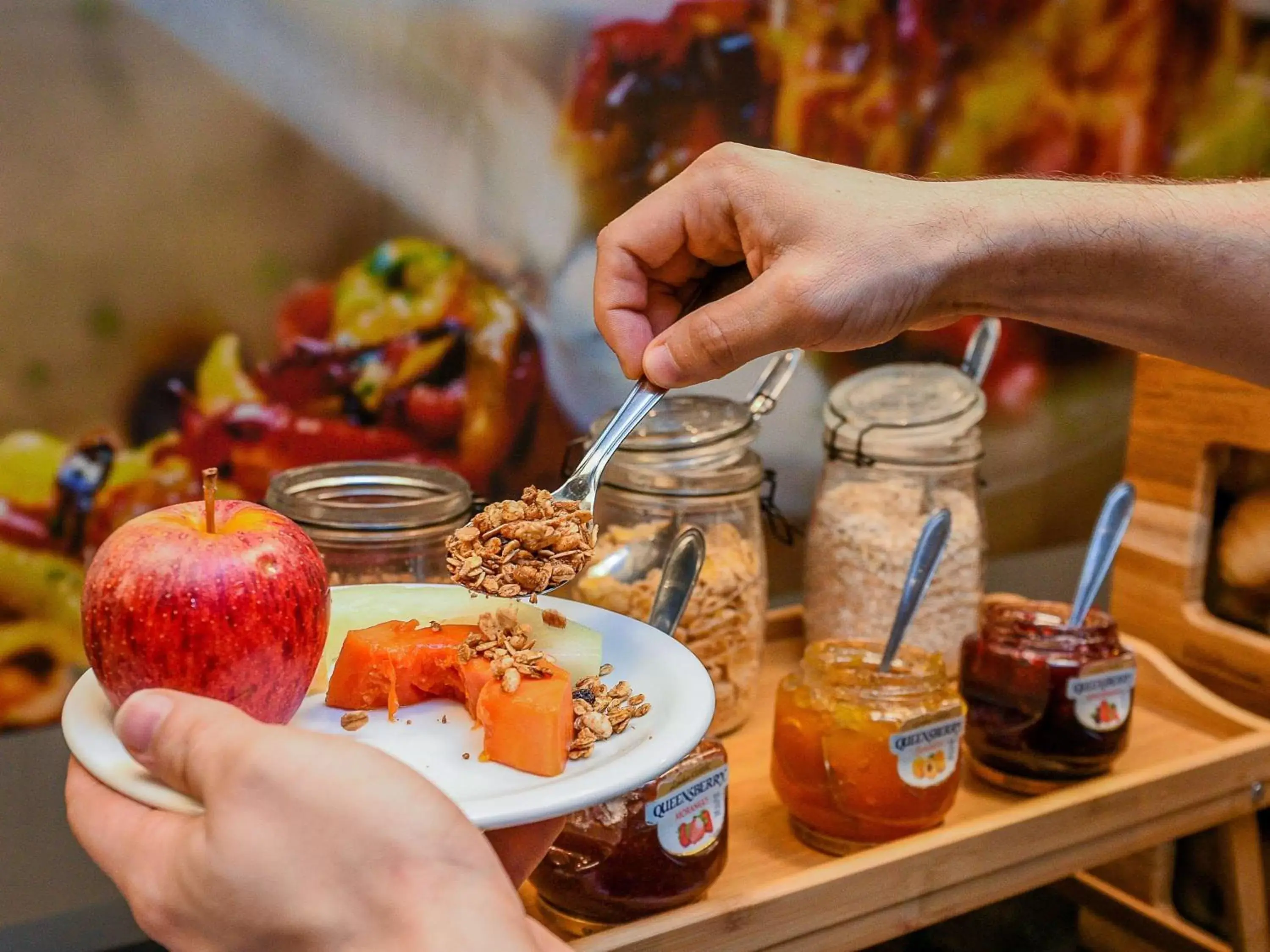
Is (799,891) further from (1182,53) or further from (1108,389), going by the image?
(1182,53)

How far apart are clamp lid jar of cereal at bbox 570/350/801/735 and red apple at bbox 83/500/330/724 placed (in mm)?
434

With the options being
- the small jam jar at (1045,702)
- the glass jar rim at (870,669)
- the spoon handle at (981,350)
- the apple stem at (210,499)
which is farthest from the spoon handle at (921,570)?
the apple stem at (210,499)

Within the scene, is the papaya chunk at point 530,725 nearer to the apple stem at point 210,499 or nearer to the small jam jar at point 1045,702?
the apple stem at point 210,499

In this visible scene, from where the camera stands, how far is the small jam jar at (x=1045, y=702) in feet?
3.65

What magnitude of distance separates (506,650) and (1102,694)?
26.2 inches

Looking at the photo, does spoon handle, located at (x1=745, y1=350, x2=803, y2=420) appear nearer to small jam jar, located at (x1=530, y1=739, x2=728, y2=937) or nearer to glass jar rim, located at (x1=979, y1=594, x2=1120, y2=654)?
glass jar rim, located at (x1=979, y1=594, x2=1120, y2=654)

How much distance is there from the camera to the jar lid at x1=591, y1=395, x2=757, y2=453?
1135 mm

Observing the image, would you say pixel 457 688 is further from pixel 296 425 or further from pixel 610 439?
pixel 296 425

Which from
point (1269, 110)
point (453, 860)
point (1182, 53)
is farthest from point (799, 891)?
point (1269, 110)

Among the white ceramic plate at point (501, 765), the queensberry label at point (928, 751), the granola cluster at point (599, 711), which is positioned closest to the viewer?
the white ceramic plate at point (501, 765)

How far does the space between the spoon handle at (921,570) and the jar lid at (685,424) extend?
0.71 ft

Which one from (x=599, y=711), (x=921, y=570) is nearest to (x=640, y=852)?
(x=599, y=711)

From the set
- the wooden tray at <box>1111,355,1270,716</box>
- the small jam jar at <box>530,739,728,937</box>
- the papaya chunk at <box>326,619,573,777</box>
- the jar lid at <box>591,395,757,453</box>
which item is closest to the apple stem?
the papaya chunk at <box>326,619,573,777</box>

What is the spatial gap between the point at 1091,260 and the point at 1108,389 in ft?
3.18
